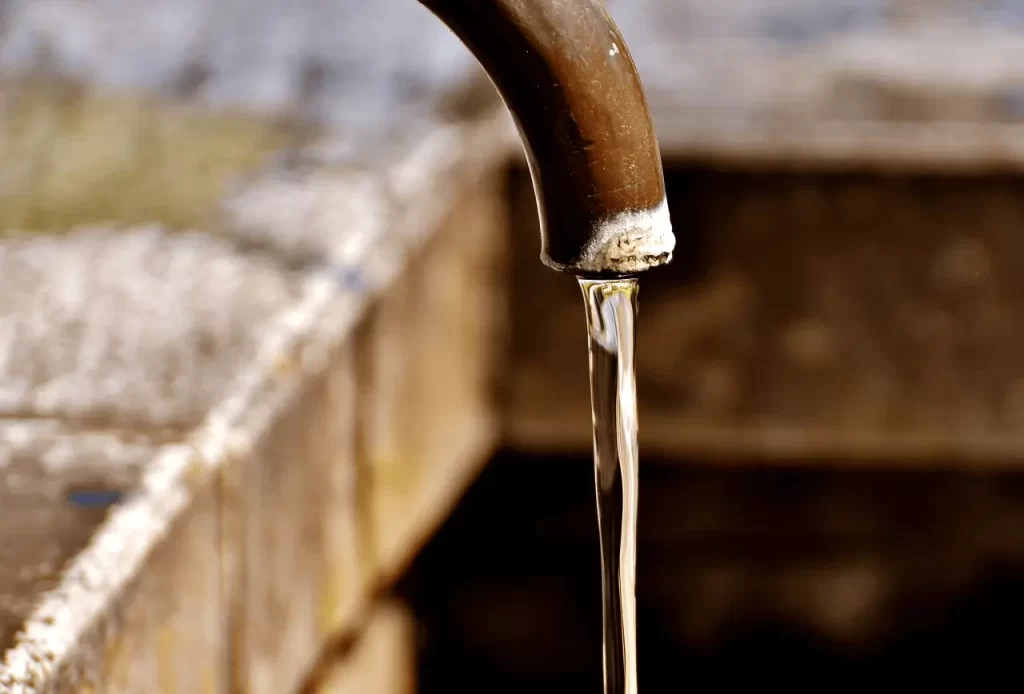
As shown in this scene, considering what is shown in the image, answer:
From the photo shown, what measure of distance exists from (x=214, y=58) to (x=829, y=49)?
3.77 feet

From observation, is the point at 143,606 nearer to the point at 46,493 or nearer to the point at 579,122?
the point at 46,493

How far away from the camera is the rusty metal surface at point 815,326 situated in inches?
59.7

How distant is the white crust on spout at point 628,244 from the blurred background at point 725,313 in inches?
23.7

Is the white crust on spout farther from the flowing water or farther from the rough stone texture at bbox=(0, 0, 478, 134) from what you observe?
the rough stone texture at bbox=(0, 0, 478, 134)

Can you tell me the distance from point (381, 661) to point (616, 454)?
0.92m

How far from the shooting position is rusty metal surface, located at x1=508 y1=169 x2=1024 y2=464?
1.52m

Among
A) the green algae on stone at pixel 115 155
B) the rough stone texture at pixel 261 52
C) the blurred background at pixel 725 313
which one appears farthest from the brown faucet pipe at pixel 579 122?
the rough stone texture at pixel 261 52

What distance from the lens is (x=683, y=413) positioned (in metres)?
1.60

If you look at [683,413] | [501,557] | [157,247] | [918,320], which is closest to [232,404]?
[157,247]

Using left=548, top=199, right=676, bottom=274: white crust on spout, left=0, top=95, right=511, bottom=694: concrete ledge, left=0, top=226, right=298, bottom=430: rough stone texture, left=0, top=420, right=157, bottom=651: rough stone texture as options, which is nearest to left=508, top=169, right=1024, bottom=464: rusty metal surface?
left=0, top=95, right=511, bottom=694: concrete ledge

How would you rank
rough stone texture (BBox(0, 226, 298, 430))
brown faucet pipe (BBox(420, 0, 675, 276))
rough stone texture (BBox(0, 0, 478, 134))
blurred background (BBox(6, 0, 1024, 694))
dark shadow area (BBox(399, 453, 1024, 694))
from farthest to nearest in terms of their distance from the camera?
dark shadow area (BBox(399, 453, 1024, 694)) → rough stone texture (BBox(0, 0, 478, 134)) → blurred background (BBox(6, 0, 1024, 694)) → rough stone texture (BBox(0, 226, 298, 430)) → brown faucet pipe (BBox(420, 0, 675, 276))

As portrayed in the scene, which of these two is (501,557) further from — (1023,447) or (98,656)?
(98,656)

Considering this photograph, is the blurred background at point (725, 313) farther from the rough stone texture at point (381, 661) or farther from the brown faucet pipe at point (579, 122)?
the brown faucet pipe at point (579, 122)

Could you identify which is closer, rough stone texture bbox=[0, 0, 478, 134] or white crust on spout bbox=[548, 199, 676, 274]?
white crust on spout bbox=[548, 199, 676, 274]
